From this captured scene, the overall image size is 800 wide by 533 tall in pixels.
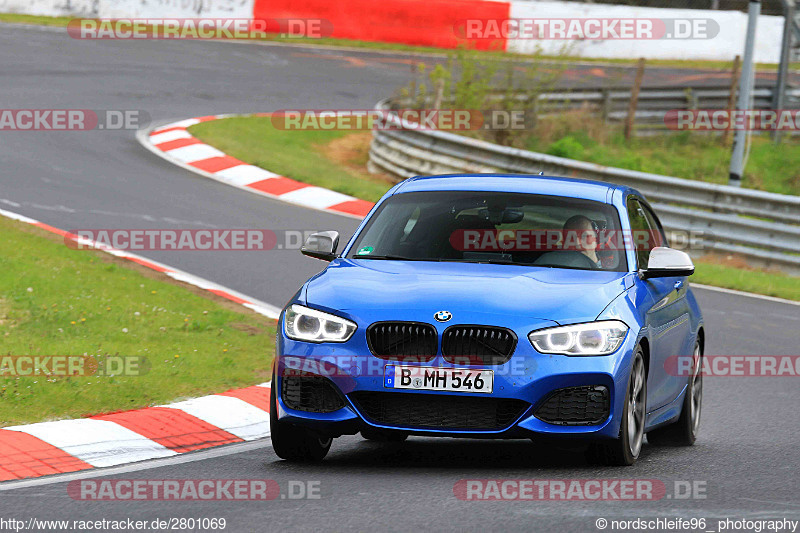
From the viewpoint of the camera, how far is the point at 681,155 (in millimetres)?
29078

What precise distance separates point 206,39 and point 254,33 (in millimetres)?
1704

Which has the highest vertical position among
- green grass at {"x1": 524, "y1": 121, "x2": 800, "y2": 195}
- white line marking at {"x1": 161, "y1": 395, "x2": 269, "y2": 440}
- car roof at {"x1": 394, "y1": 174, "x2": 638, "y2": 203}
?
car roof at {"x1": 394, "y1": 174, "x2": 638, "y2": 203}

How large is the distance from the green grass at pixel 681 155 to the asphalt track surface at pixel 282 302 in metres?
4.70

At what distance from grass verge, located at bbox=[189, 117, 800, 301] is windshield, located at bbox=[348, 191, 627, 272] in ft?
27.7

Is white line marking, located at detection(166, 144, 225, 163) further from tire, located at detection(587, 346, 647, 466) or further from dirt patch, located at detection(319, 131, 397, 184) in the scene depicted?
tire, located at detection(587, 346, 647, 466)

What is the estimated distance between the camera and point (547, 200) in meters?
7.96

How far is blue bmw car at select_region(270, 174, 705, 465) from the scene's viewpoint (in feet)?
21.5

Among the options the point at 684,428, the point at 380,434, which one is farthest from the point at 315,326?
the point at 684,428

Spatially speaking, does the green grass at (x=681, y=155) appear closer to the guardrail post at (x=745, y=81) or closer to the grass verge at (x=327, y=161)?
the grass verge at (x=327, y=161)

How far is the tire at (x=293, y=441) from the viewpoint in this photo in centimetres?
697

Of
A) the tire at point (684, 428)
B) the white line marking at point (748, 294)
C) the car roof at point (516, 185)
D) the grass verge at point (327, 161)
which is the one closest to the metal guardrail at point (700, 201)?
the grass verge at point (327, 161)

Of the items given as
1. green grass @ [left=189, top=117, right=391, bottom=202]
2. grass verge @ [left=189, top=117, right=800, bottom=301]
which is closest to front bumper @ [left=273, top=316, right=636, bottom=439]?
grass verge @ [left=189, top=117, right=800, bottom=301]

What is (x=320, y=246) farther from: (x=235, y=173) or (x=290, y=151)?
(x=290, y=151)

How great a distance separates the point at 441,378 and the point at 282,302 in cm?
649
